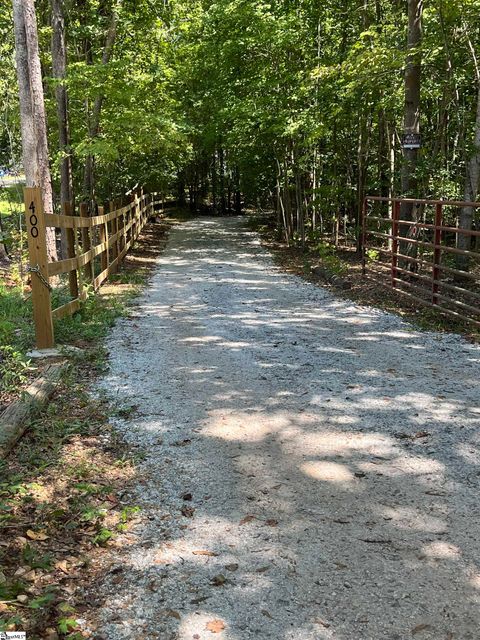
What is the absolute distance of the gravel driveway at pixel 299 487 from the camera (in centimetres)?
230

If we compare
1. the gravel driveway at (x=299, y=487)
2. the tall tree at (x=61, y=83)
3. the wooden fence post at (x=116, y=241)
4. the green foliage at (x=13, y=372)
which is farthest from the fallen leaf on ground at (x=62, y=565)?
the tall tree at (x=61, y=83)

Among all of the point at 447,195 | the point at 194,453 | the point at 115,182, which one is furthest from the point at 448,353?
the point at 115,182

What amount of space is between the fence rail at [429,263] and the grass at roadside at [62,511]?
4322 mm

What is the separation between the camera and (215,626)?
222 centimetres

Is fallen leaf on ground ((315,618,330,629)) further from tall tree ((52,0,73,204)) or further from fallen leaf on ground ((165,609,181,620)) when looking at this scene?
tall tree ((52,0,73,204))

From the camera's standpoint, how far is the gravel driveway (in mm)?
2305

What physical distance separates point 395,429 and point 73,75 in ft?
31.5

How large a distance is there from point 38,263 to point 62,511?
306cm

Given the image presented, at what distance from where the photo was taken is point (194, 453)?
12.1ft

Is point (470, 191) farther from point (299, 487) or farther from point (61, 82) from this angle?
point (61, 82)

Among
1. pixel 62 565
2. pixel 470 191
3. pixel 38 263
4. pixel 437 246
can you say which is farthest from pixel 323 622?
pixel 470 191

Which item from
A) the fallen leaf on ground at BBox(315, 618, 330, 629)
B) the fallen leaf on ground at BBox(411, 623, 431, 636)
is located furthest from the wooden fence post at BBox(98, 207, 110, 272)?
the fallen leaf on ground at BBox(411, 623, 431, 636)

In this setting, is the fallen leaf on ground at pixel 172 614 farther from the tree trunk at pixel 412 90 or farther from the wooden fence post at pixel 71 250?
the tree trunk at pixel 412 90

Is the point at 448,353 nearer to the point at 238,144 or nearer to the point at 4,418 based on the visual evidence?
the point at 4,418
